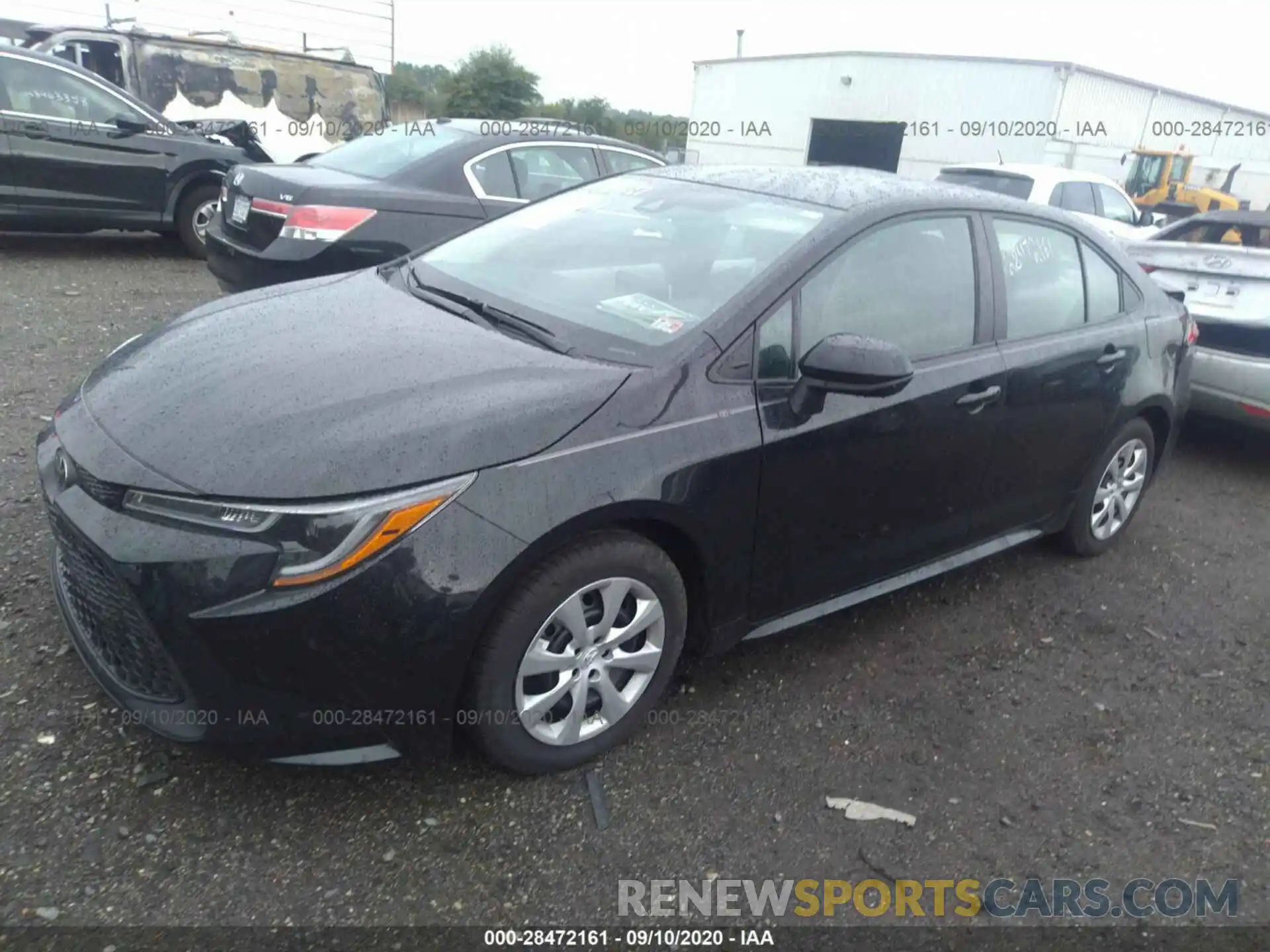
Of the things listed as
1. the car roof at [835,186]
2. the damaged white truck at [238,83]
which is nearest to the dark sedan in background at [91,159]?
the damaged white truck at [238,83]

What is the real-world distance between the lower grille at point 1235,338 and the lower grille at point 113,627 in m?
5.55

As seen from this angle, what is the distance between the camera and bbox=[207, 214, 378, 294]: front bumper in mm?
5289

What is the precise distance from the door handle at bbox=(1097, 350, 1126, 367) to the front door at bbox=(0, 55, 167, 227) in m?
7.63

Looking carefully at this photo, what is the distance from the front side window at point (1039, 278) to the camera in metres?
3.47

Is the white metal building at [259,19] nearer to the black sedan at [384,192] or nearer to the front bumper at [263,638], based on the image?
the black sedan at [384,192]

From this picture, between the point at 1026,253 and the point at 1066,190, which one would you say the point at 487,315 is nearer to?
the point at 1026,253

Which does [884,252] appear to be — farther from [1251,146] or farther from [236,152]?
[1251,146]

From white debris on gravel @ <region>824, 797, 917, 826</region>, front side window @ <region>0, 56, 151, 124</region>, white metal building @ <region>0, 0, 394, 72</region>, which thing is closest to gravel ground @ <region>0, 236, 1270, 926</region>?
white debris on gravel @ <region>824, 797, 917, 826</region>

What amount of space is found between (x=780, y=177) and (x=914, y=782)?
2.12 meters

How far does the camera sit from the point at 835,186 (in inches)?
131

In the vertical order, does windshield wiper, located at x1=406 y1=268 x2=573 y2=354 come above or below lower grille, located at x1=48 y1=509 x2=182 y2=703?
above

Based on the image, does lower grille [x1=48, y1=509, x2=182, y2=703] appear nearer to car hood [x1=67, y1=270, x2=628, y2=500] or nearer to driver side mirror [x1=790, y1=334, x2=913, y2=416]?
car hood [x1=67, y1=270, x2=628, y2=500]

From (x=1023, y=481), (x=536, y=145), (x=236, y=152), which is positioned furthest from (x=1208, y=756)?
(x=236, y=152)

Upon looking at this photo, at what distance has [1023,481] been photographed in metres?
3.61
